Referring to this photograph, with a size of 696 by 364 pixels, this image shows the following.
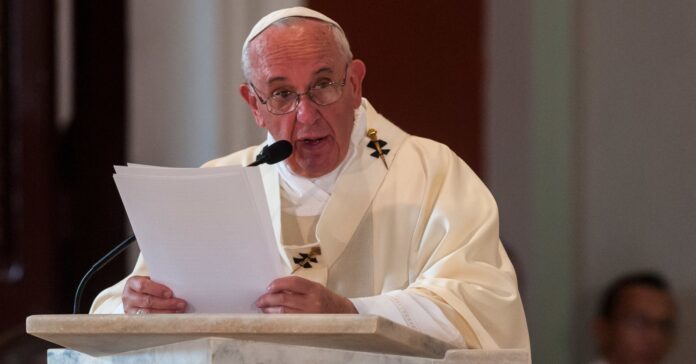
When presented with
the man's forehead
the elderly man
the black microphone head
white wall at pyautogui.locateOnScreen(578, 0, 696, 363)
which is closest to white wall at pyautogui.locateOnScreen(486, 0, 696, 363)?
white wall at pyautogui.locateOnScreen(578, 0, 696, 363)

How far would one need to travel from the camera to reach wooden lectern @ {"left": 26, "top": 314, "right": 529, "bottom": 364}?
2.44 m

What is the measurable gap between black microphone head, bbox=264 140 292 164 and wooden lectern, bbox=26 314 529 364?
24.1 inches

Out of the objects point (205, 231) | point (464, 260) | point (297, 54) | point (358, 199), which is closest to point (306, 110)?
point (297, 54)

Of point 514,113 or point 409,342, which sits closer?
point 409,342

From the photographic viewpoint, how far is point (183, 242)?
2.91m

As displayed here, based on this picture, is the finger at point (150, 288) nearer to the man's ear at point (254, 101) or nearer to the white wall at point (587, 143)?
the man's ear at point (254, 101)

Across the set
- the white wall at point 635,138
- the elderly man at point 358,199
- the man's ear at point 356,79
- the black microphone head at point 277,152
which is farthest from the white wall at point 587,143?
the black microphone head at point 277,152

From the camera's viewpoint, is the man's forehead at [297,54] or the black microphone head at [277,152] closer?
the black microphone head at [277,152]

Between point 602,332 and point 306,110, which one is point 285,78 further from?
point 602,332

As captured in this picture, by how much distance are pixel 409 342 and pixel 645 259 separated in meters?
3.22

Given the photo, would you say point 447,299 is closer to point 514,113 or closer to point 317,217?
point 317,217

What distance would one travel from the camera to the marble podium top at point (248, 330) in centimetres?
242

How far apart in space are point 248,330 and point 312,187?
4.31 ft

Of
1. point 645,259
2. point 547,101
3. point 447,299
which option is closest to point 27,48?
point 547,101
